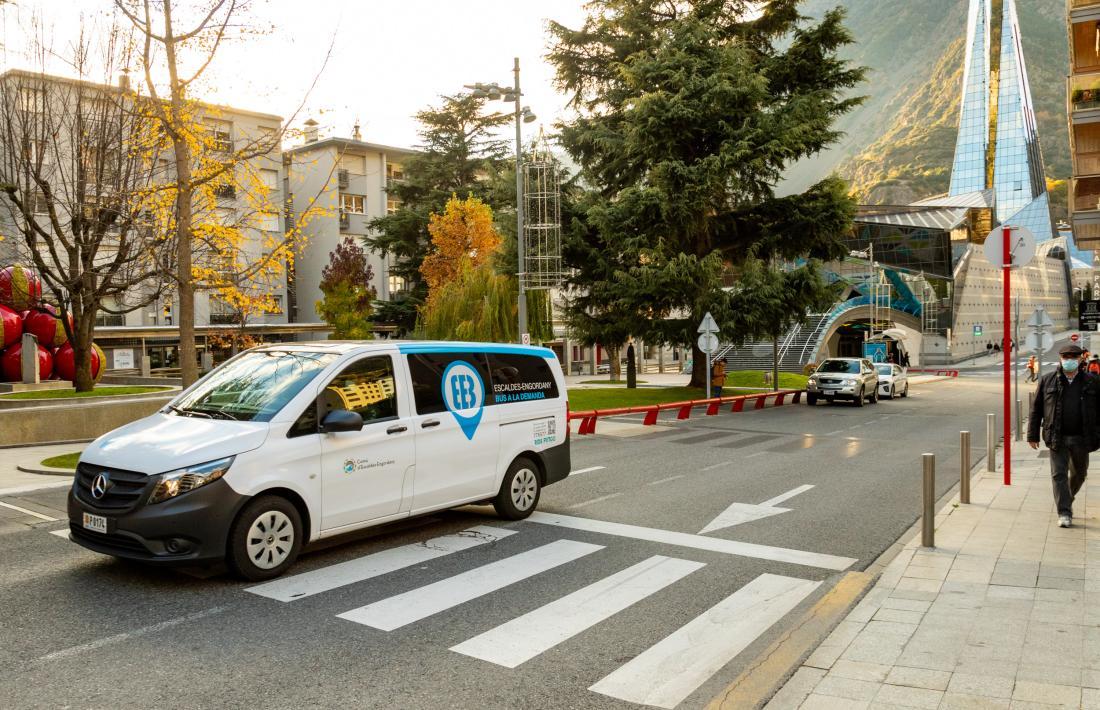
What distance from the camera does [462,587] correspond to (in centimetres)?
635

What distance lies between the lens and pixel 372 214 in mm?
66375

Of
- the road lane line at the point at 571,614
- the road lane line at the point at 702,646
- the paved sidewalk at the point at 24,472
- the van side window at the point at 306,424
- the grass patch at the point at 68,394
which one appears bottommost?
the road lane line at the point at 702,646

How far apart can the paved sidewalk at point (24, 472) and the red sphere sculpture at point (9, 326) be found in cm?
1088

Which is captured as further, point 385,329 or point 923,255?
point 923,255

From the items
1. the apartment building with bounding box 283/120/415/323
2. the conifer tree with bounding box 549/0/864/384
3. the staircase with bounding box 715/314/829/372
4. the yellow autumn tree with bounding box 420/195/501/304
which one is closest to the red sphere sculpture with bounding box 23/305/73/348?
the conifer tree with bounding box 549/0/864/384

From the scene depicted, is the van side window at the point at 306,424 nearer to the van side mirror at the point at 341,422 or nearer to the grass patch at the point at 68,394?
the van side mirror at the point at 341,422

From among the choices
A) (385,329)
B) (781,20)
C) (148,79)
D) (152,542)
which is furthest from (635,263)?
(385,329)

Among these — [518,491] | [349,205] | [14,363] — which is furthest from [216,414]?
[349,205]

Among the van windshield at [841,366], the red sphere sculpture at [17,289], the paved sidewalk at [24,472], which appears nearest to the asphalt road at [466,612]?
the paved sidewalk at [24,472]

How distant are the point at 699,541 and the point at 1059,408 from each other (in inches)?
157

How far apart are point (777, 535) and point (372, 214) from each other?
6163cm

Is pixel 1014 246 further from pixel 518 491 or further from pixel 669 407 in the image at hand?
pixel 669 407

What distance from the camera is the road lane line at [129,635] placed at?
191 inches

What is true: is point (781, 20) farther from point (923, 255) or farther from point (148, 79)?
point (923, 255)
